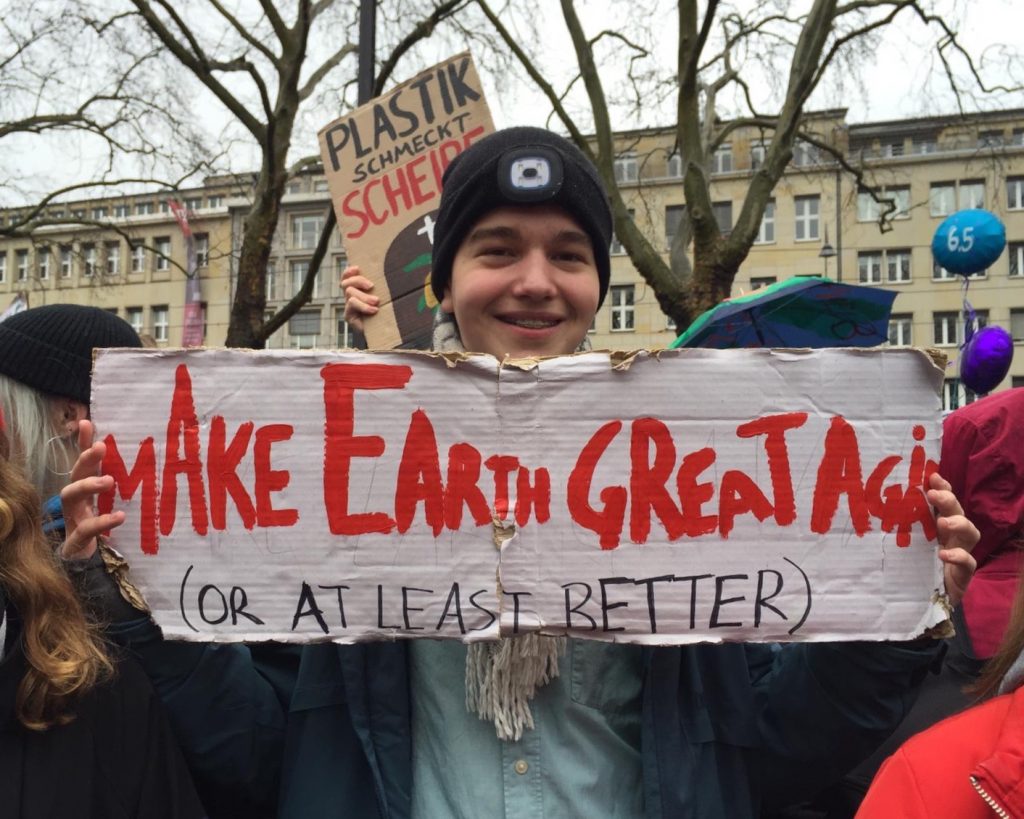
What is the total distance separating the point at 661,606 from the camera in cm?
125

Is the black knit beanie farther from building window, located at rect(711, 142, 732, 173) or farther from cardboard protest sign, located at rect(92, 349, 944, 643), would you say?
building window, located at rect(711, 142, 732, 173)

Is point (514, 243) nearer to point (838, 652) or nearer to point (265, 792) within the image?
point (838, 652)

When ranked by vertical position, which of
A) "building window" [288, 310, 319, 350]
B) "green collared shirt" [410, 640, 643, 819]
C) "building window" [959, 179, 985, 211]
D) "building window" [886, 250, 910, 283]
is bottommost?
"green collared shirt" [410, 640, 643, 819]

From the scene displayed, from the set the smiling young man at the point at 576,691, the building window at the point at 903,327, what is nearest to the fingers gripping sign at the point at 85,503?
the smiling young man at the point at 576,691

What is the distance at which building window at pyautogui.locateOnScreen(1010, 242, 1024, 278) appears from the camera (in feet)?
106

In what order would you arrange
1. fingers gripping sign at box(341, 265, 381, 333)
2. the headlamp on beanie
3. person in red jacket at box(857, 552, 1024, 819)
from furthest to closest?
fingers gripping sign at box(341, 265, 381, 333) < the headlamp on beanie < person in red jacket at box(857, 552, 1024, 819)

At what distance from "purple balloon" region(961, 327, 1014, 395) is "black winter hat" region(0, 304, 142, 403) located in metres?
5.33

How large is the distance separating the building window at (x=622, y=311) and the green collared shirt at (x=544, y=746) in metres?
33.4

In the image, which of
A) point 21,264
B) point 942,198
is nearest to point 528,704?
point 942,198

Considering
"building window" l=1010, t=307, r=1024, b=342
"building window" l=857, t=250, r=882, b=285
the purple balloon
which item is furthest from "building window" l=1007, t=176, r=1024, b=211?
the purple balloon

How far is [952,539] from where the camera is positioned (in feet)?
4.12

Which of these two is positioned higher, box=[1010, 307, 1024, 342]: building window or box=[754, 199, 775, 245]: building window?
box=[754, 199, 775, 245]: building window

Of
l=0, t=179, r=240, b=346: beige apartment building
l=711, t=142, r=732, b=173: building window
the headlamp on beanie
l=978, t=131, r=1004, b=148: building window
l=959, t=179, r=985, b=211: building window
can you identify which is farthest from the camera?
l=0, t=179, r=240, b=346: beige apartment building

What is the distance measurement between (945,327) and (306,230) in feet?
90.3
